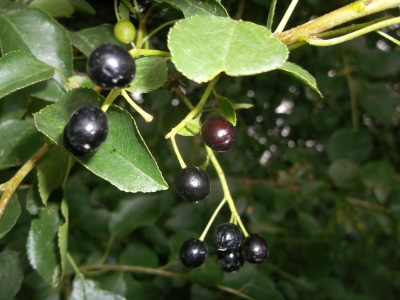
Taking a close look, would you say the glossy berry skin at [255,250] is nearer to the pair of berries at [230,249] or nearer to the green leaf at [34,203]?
the pair of berries at [230,249]

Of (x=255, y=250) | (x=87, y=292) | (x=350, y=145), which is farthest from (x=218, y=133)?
(x=350, y=145)

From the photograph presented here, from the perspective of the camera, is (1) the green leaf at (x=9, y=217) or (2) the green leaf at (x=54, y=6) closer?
(1) the green leaf at (x=9, y=217)

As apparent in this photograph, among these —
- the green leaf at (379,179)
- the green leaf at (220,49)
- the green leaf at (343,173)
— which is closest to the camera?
the green leaf at (220,49)

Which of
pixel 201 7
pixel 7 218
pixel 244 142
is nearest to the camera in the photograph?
pixel 201 7

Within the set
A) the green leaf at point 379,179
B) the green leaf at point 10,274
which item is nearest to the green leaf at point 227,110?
the green leaf at point 10,274

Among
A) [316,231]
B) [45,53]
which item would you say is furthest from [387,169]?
[45,53]

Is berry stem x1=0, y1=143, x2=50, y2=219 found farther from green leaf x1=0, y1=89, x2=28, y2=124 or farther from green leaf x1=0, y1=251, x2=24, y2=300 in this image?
green leaf x1=0, y1=251, x2=24, y2=300

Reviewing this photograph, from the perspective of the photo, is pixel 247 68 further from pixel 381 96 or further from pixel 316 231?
pixel 316 231

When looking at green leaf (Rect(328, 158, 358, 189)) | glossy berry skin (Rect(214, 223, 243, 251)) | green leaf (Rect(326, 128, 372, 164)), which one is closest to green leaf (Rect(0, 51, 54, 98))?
glossy berry skin (Rect(214, 223, 243, 251))

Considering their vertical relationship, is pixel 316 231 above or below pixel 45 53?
below
